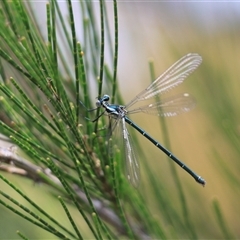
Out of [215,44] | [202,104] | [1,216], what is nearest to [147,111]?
[202,104]

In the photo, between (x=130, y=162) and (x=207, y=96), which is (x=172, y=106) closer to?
(x=207, y=96)

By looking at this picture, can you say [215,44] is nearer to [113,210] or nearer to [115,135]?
[115,135]

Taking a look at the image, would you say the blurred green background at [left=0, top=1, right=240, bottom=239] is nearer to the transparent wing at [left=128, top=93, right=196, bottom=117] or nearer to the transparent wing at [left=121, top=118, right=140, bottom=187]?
the transparent wing at [left=128, top=93, right=196, bottom=117]

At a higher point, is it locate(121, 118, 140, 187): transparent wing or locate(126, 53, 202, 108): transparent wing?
locate(126, 53, 202, 108): transparent wing

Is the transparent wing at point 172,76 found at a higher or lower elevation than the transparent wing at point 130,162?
higher

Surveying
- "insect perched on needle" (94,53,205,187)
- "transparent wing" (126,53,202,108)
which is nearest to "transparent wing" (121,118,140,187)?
"insect perched on needle" (94,53,205,187)

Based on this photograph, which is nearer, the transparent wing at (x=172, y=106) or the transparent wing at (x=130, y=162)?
the transparent wing at (x=130, y=162)

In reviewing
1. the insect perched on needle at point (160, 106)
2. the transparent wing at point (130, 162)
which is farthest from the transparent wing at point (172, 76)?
the transparent wing at point (130, 162)

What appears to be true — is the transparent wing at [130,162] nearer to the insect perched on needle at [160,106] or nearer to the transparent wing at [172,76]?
the insect perched on needle at [160,106]
